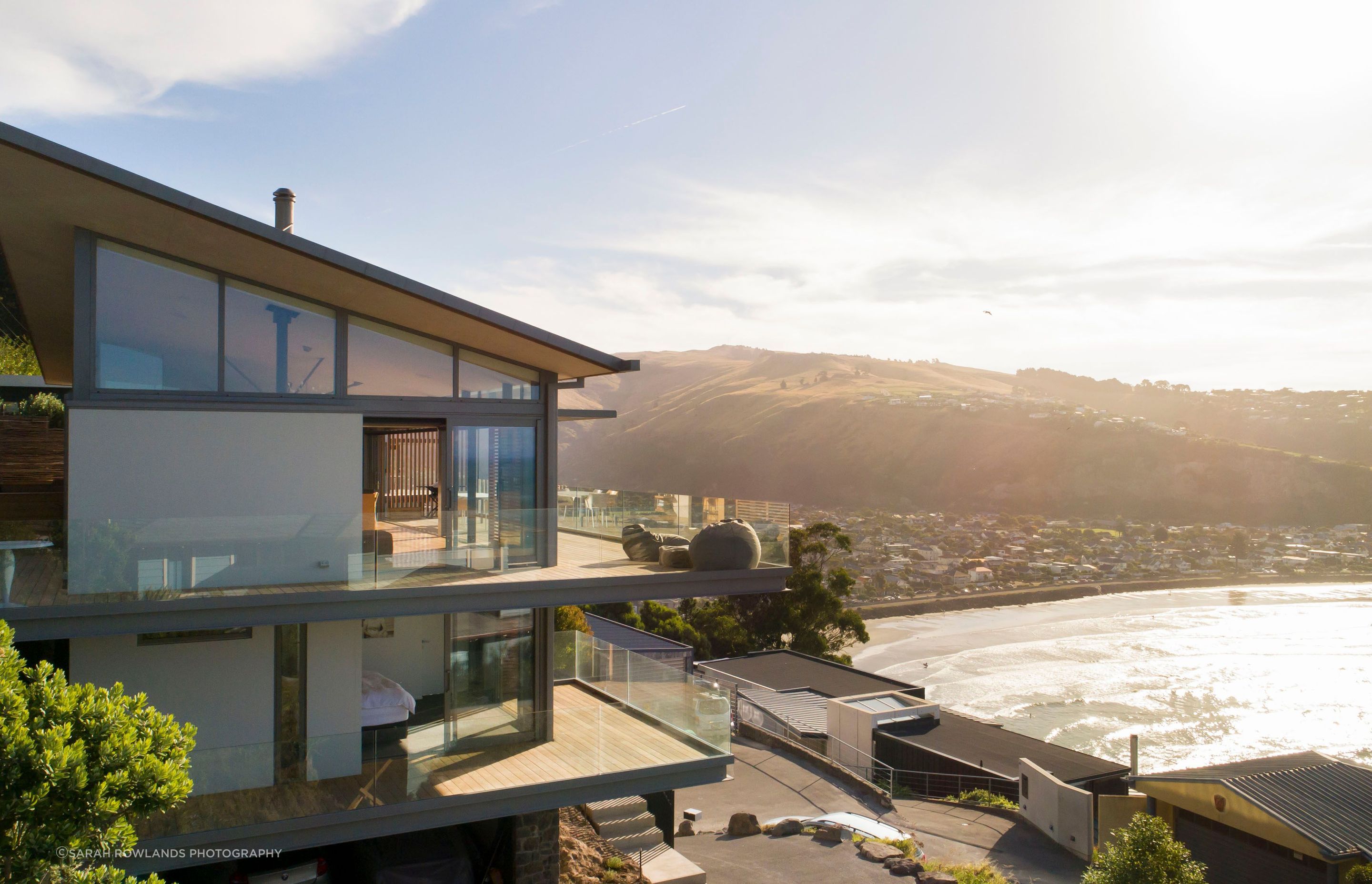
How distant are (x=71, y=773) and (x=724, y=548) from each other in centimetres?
852

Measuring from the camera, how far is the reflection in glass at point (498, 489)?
11.6 metres

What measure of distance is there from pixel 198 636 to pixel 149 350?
370cm

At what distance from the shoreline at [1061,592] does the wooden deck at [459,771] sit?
60.4 meters

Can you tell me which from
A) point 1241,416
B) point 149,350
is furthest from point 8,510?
point 1241,416

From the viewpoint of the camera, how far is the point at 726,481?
416ft

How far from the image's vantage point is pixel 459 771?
10.8m

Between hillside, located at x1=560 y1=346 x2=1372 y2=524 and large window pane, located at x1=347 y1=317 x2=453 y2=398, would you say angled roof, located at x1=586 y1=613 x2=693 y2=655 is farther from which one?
hillside, located at x1=560 y1=346 x2=1372 y2=524

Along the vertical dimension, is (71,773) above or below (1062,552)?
above

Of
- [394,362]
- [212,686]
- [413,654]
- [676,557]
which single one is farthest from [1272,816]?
[212,686]

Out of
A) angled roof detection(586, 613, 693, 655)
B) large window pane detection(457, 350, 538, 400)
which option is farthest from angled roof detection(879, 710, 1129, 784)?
large window pane detection(457, 350, 538, 400)

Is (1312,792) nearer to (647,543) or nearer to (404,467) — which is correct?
(647,543)

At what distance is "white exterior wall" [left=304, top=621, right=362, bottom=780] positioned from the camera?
10.7 meters

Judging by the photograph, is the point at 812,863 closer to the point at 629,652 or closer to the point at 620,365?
the point at 629,652

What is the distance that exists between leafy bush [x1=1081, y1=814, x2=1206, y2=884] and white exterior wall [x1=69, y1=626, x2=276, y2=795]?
42.8 ft
